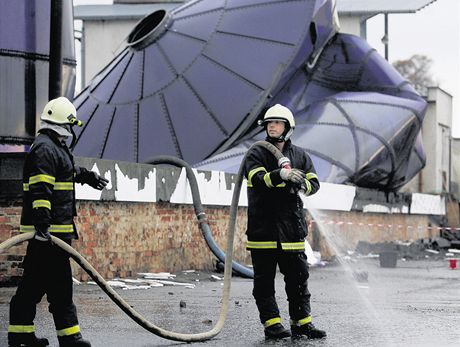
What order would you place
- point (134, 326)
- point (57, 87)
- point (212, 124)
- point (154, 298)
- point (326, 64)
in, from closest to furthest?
point (134, 326) < point (154, 298) < point (57, 87) < point (212, 124) < point (326, 64)

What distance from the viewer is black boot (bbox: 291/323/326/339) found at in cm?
805

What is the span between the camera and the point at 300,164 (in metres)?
8.44

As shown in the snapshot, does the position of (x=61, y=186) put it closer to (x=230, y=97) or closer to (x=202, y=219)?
(x=202, y=219)

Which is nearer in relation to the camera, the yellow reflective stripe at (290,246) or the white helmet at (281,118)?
the yellow reflective stripe at (290,246)

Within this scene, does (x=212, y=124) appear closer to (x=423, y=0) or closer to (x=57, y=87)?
(x=57, y=87)

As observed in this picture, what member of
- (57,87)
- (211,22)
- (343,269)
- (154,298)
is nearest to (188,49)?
(211,22)

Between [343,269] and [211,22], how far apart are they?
785 cm

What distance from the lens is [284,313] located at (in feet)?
33.0

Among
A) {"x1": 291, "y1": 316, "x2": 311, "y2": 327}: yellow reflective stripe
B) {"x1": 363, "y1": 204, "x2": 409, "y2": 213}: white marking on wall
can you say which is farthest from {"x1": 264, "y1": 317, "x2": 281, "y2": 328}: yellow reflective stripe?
{"x1": 363, "y1": 204, "x2": 409, "y2": 213}: white marking on wall

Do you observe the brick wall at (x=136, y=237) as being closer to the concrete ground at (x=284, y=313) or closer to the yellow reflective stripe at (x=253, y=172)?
the concrete ground at (x=284, y=313)

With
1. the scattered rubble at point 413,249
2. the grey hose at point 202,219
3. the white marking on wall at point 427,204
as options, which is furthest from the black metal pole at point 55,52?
the white marking on wall at point 427,204

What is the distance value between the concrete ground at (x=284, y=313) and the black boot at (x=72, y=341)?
1.02ft

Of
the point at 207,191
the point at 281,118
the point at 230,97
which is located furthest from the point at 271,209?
the point at 230,97

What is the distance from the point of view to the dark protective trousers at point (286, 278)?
323 inches
